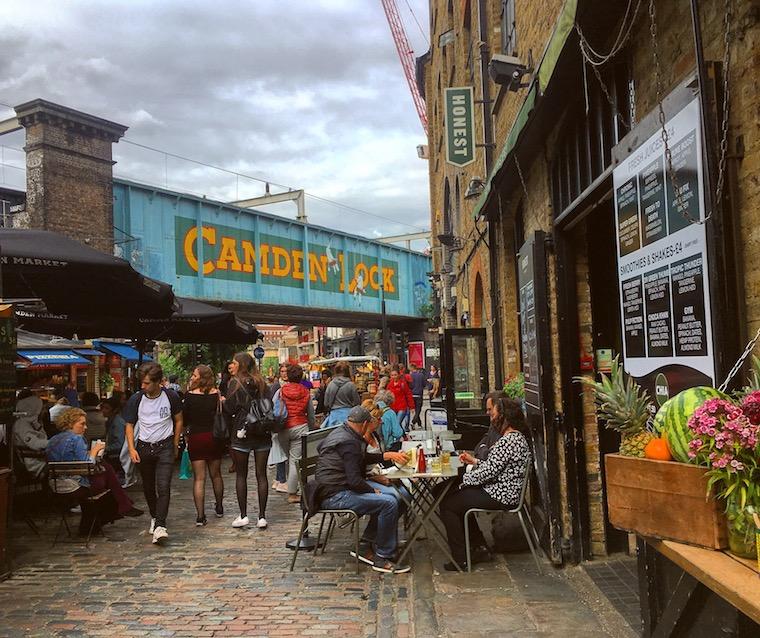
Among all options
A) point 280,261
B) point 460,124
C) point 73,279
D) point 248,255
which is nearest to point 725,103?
point 73,279

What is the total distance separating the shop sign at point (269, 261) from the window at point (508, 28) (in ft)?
41.4

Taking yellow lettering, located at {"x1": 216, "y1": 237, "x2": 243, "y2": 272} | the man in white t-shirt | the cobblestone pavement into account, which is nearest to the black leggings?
the cobblestone pavement

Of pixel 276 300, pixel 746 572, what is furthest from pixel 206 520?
pixel 276 300

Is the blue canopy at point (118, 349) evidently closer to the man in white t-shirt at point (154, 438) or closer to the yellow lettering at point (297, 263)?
the yellow lettering at point (297, 263)

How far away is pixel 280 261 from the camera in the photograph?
24094 millimetres

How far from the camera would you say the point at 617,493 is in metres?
2.47

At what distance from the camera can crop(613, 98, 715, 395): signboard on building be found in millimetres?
3006

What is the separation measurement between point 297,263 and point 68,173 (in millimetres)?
8497

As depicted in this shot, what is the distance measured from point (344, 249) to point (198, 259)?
7.95 meters

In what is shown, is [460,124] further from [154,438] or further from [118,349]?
[118,349]

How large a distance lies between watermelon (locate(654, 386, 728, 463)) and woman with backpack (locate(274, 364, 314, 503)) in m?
6.98

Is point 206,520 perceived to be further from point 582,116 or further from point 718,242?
point 718,242

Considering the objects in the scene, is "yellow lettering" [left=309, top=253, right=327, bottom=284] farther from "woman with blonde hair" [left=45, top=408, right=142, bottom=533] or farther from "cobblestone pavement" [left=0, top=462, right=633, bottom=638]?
"cobblestone pavement" [left=0, top=462, right=633, bottom=638]

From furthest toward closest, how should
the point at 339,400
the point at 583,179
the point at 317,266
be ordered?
the point at 317,266 < the point at 339,400 < the point at 583,179
